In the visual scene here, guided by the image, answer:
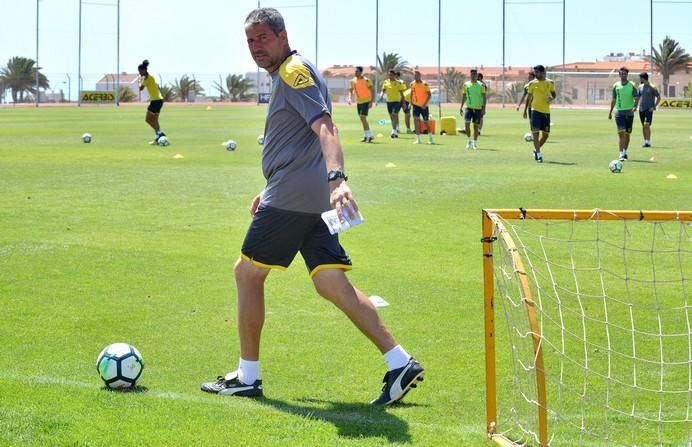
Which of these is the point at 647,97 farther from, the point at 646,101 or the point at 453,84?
the point at 453,84

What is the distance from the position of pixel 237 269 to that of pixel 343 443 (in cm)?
147

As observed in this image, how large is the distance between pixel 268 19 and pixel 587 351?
11.6 feet

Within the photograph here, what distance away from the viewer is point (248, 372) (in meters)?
6.48

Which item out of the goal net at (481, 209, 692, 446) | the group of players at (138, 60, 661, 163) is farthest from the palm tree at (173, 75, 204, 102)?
the goal net at (481, 209, 692, 446)

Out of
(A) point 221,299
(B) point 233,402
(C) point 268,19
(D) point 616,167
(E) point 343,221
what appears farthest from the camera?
(D) point 616,167

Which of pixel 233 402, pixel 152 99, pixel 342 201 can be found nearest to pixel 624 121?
pixel 152 99

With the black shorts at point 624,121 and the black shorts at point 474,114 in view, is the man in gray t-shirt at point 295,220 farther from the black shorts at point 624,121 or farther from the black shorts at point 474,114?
the black shorts at point 474,114

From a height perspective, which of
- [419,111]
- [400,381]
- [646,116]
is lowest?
[400,381]

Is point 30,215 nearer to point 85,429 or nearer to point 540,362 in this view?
point 85,429

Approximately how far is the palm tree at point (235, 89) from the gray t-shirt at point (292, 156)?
8525 centimetres

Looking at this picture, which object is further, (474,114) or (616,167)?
(474,114)

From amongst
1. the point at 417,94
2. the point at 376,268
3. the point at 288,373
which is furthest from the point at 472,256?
the point at 417,94

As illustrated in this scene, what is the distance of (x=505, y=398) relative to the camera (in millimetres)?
6684

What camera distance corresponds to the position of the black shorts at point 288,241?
6258 millimetres
